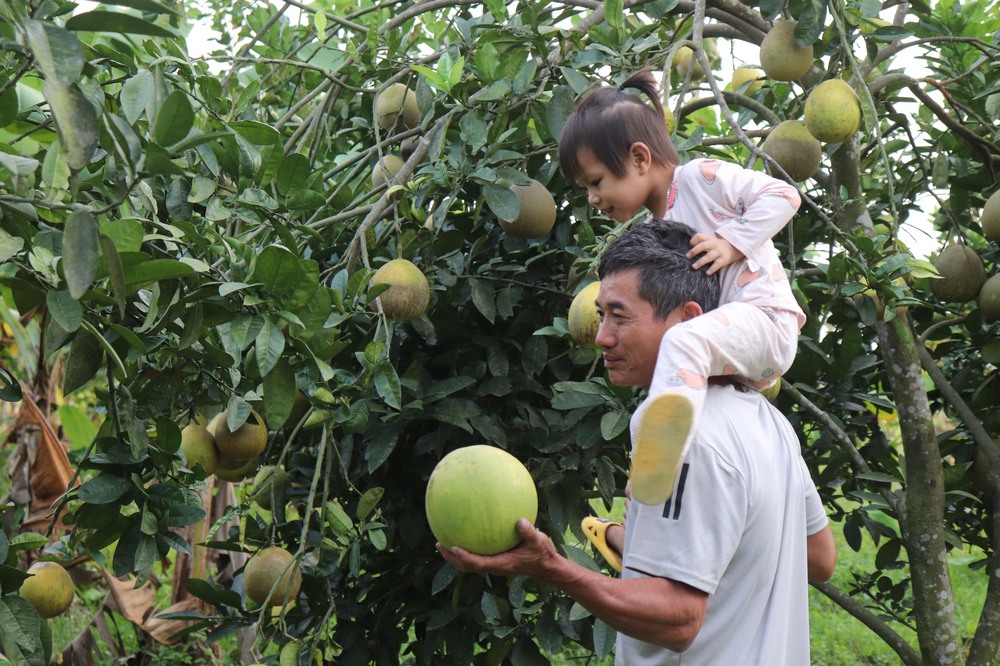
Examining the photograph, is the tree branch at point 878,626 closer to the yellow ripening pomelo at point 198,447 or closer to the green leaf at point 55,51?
the yellow ripening pomelo at point 198,447

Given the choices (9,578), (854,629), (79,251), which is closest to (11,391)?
(9,578)

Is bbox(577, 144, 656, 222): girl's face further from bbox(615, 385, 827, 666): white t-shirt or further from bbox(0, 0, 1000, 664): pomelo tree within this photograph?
bbox(615, 385, 827, 666): white t-shirt

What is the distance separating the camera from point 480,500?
4.58 ft

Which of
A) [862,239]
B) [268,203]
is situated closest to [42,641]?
[268,203]

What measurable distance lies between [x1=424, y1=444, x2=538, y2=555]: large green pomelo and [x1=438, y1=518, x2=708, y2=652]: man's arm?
40mm

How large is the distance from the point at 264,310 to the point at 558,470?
97 centimetres

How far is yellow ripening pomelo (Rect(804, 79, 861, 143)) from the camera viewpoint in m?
2.19

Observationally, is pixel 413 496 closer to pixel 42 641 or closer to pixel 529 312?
pixel 529 312

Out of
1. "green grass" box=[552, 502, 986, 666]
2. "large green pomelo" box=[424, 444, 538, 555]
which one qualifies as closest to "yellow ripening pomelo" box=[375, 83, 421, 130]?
"large green pomelo" box=[424, 444, 538, 555]

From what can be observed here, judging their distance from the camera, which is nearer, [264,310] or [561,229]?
[264,310]

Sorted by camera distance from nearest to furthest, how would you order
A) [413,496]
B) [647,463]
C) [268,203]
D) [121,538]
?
1. [647,463]
2. [268,203]
3. [121,538]
4. [413,496]

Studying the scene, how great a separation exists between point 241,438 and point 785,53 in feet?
4.79

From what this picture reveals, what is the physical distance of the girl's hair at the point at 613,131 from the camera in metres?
1.84

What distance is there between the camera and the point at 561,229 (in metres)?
2.55
